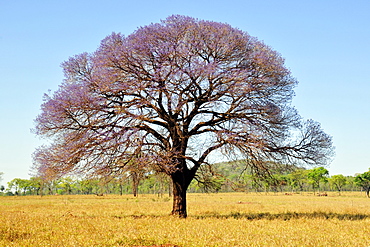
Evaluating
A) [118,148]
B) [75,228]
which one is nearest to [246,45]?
[118,148]

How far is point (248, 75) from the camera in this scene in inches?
725

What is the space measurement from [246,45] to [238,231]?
981 centimetres

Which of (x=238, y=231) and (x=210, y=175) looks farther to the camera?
(x=210, y=175)

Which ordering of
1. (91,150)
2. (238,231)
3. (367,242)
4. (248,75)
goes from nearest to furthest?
(367,242), (238,231), (91,150), (248,75)

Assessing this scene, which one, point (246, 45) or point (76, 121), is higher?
point (246, 45)

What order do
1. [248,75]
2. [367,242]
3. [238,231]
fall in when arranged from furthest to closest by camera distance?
[248,75], [238,231], [367,242]


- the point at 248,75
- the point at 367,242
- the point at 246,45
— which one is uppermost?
the point at 246,45

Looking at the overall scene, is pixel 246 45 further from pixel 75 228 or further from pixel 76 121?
pixel 75 228

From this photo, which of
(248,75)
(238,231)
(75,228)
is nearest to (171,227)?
(238,231)

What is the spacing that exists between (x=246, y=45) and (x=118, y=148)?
8.58m

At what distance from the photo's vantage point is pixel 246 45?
1872cm

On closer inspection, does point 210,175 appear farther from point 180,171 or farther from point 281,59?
point 281,59

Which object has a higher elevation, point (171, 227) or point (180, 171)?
point (180, 171)

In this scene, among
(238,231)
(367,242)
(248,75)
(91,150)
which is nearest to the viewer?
(367,242)
